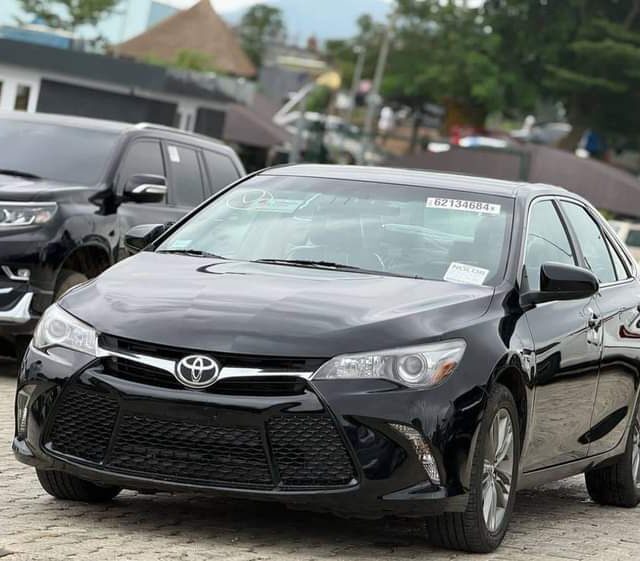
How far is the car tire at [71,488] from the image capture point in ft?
24.6

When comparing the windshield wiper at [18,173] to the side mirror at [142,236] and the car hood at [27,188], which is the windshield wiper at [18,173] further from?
the side mirror at [142,236]

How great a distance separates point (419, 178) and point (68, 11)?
58922 mm

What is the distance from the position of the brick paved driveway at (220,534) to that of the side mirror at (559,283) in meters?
1.03

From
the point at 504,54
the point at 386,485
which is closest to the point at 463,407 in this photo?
the point at 386,485

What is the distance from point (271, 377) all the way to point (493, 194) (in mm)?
2111

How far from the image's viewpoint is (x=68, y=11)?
66.1 m

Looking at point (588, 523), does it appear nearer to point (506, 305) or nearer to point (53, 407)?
point (506, 305)

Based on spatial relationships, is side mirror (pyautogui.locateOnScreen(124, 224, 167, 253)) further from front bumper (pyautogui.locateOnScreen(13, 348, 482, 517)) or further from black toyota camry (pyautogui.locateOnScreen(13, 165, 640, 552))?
front bumper (pyautogui.locateOnScreen(13, 348, 482, 517))

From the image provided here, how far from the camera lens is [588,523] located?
8.98 meters

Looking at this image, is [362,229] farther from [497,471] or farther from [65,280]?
[65,280]

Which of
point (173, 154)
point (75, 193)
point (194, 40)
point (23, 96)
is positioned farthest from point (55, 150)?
point (194, 40)

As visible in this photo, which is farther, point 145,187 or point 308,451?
point 145,187

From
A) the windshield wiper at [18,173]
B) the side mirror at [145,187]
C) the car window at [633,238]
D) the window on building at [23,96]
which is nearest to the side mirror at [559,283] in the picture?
the side mirror at [145,187]

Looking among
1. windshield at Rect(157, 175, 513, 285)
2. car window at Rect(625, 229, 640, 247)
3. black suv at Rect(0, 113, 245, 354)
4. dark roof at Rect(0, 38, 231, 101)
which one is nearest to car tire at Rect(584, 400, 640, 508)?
windshield at Rect(157, 175, 513, 285)
